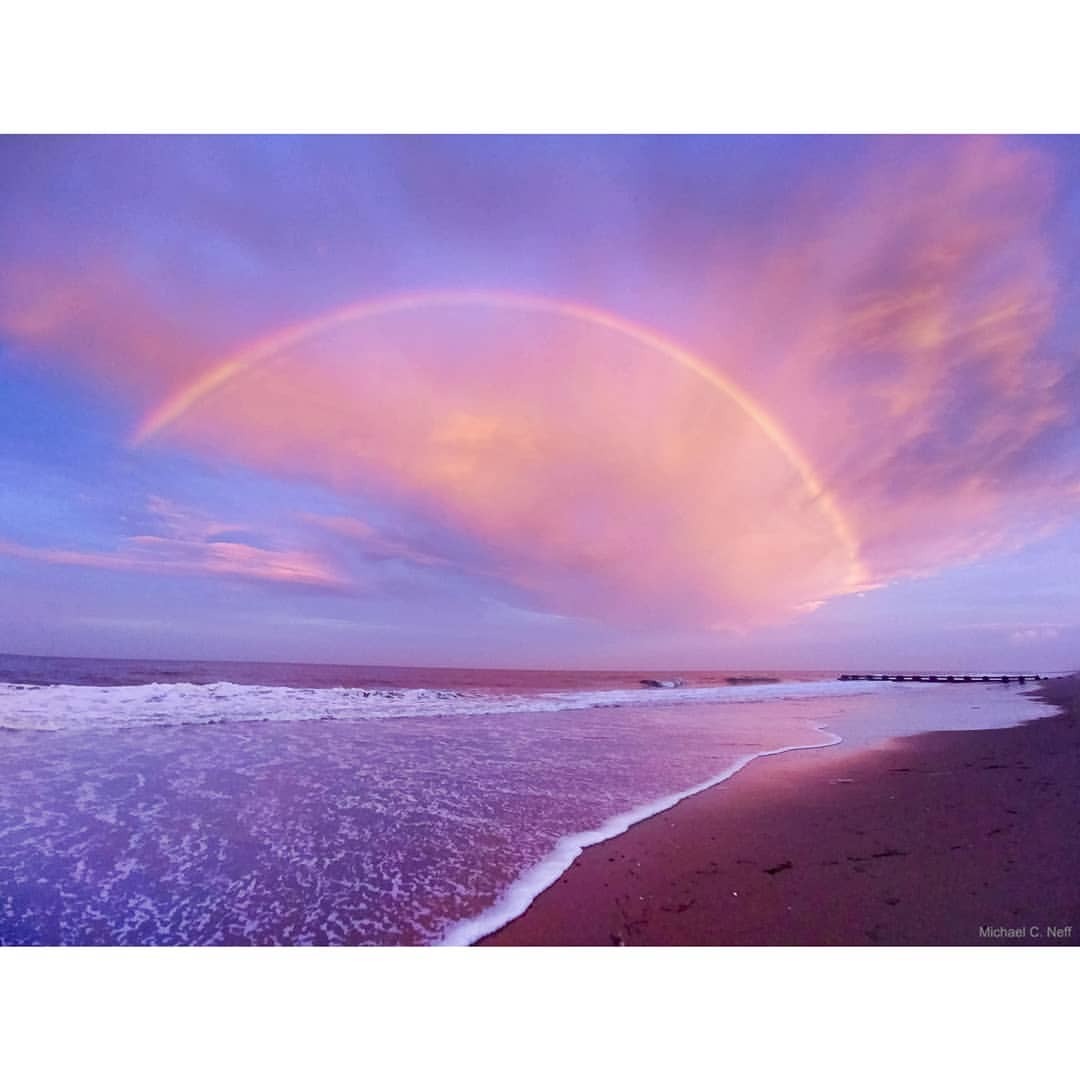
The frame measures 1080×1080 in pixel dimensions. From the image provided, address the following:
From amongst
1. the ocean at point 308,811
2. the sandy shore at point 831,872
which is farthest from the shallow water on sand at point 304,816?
the sandy shore at point 831,872

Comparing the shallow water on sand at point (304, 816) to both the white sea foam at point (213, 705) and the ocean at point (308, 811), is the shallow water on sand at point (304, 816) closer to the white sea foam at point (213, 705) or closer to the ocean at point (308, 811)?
the ocean at point (308, 811)

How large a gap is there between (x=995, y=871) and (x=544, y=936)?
10.7 feet

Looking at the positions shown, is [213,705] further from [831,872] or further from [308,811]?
[831,872]

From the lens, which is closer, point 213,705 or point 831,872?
point 831,872

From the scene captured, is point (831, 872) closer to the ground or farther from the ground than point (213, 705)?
closer to the ground

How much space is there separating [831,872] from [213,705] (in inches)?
472

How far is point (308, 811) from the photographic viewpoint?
5.27 meters

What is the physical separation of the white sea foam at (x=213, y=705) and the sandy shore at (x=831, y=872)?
8.96m

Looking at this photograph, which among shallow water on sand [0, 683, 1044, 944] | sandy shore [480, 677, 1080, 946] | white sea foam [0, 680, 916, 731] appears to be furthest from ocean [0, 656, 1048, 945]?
sandy shore [480, 677, 1080, 946]

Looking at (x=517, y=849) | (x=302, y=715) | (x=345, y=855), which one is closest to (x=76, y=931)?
(x=345, y=855)

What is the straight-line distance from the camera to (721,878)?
153 inches

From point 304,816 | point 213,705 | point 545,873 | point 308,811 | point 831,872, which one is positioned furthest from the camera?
point 213,705

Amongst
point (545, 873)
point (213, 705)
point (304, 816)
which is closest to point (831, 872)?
point (545, 873)

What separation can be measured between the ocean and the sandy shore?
37cm
